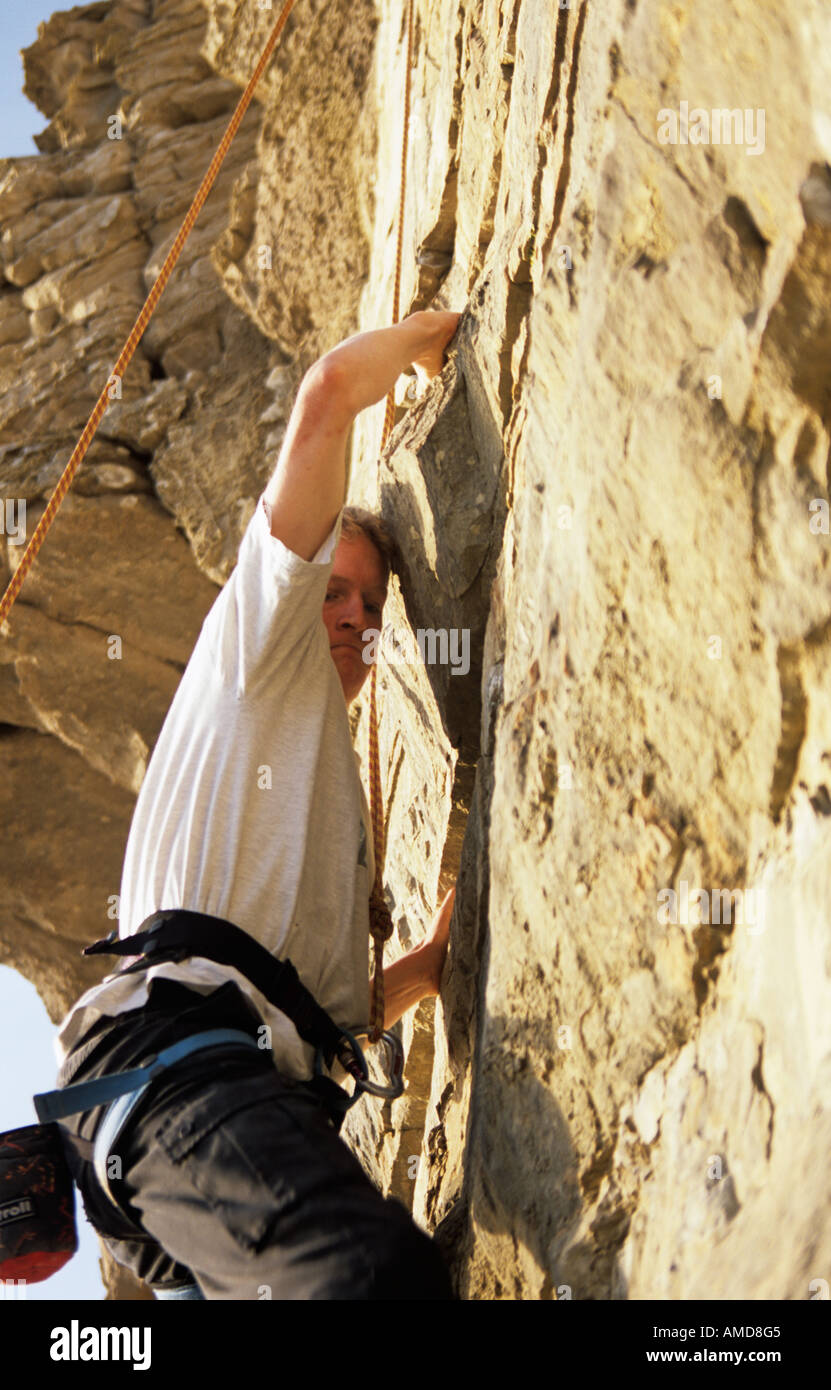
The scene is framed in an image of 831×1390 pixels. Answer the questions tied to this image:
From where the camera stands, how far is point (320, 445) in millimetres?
2617

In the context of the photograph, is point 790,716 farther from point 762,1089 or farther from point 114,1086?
point 114,1086

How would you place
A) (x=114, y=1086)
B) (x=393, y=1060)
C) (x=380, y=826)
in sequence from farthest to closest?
(x=380, y=826) → (x=393, y=1060) → (x=114, y=1086)

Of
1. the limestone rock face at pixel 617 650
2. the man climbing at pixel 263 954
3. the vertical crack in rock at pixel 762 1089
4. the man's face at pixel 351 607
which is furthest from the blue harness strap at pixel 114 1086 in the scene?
the man's face at pixel 351 607

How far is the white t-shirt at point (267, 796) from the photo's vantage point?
2.44 meters

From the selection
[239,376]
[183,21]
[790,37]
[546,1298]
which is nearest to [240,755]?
[546,1298]

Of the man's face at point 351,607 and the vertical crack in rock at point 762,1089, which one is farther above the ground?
the man's face at point 351,607

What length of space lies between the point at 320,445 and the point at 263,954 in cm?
108

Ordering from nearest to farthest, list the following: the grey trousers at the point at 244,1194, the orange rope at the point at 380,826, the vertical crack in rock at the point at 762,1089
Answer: the vertical crack in rock at the point at 762,1089 < the grey trousers at the point at 244,1194 < the orange rope at the point at 380,826

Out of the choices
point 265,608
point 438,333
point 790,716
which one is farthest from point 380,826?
point 790,716

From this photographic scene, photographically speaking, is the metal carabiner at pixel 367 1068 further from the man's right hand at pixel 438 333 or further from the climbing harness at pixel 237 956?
the man's right hand at pixel 438 333

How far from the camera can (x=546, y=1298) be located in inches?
76.0

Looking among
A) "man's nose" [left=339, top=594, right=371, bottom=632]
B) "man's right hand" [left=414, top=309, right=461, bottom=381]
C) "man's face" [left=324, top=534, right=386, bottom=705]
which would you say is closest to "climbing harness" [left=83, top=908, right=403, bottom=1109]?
"man's face" [left=324, top=534, right=386, bottom=705]

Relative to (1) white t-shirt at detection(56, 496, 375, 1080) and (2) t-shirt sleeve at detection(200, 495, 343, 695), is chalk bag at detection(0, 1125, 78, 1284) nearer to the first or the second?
(1) white t-shirt at detection(56, 496, 375, 1080)

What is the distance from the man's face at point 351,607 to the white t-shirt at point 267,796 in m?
0.40
